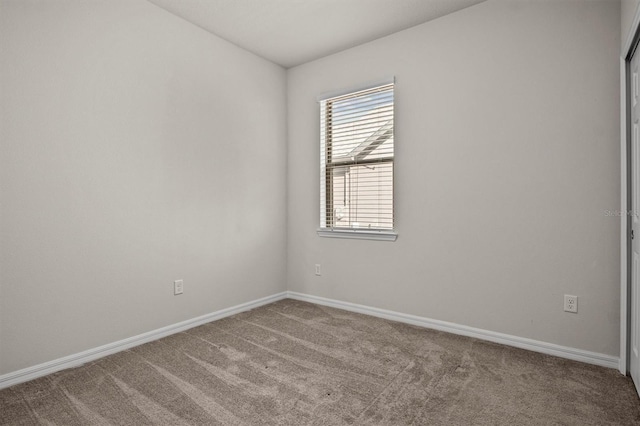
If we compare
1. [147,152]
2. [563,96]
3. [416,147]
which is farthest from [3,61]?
[563,96]

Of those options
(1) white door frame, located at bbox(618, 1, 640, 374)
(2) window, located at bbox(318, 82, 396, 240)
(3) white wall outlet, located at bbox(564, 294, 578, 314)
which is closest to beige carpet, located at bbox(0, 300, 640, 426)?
(1) white door frame, located at bbox(618, 1, 640, 374)

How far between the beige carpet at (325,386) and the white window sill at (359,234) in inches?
34.9

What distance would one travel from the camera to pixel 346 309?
3475 mm

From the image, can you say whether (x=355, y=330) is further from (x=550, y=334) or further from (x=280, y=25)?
(x=280, y=25)

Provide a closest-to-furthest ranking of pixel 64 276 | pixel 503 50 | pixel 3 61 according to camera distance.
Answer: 1. pixel 3 61
2. pixel 64 276
3. pixel 503 50

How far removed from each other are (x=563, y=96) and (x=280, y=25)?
89.5 inches

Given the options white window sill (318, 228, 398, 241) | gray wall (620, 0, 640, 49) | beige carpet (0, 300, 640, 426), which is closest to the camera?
beige carpet (0, 300, 640, 426)

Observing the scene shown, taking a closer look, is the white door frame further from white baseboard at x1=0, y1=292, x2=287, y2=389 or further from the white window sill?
white baseboard at x1=0, y1=292, x2=287, y2=389

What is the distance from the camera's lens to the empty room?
6.51ft

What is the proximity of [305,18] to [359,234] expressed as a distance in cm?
197

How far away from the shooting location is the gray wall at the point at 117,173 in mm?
2064

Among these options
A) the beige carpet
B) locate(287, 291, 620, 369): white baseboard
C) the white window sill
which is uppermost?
the white window sill

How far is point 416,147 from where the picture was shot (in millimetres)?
3033

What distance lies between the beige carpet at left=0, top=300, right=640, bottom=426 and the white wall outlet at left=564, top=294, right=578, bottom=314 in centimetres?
35
